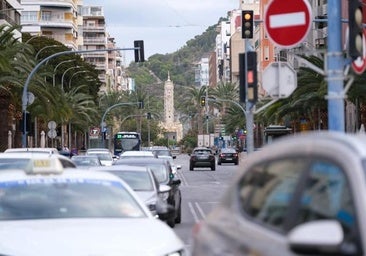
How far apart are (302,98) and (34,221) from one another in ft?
137

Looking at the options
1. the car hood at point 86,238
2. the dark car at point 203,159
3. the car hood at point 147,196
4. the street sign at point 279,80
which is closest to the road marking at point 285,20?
the street sign at point 279,80

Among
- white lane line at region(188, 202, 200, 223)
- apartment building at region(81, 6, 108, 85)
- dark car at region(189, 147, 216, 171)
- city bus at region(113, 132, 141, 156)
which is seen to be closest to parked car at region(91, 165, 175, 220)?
white lane line at region(188, 202, 200, 223)

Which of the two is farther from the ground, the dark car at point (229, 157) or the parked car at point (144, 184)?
the parked car at point (144, 184)

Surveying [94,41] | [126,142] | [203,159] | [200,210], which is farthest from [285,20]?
[94,41]

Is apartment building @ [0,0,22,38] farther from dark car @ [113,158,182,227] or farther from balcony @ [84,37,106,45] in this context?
balcony @ [84,37,106,45]

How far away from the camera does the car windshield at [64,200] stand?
968cm

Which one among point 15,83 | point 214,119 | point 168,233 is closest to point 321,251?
point 168,233

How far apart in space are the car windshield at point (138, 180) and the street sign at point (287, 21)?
6176mm

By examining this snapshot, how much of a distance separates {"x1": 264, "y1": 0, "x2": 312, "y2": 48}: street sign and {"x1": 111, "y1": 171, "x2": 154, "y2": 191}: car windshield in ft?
20.3

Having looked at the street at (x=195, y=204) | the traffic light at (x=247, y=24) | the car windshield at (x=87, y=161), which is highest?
the traffic light at (x=247, y=24)

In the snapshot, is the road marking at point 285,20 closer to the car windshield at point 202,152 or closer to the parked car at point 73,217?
the parked car at point 73,217

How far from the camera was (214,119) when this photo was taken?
600ft

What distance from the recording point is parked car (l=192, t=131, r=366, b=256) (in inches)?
173

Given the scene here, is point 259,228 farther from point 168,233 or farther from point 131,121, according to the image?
point 131,121
